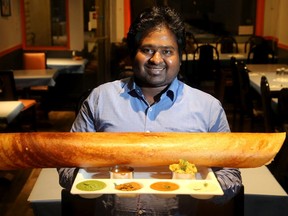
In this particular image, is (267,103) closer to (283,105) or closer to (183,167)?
(283,105)

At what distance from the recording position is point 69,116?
543 centimetres

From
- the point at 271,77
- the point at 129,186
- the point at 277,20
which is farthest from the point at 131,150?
the point at 277,20

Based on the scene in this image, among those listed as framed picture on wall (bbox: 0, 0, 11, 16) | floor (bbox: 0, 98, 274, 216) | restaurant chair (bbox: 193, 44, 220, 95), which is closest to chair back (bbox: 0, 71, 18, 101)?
floor (bbox: 0, 98, 274, 216)

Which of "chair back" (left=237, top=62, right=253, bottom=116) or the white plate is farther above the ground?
the white plate

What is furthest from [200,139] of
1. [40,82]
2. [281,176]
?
[40,82]

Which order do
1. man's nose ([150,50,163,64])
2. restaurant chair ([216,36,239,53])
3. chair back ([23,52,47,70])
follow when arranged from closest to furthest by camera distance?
man's nose ([150,50,163,64]), chair back ([23,52,47,70]), restaurant chair ([216,36,239,53])

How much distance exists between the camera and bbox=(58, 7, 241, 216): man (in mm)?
1103

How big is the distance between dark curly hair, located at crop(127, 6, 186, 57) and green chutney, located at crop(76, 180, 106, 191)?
0.43 meters

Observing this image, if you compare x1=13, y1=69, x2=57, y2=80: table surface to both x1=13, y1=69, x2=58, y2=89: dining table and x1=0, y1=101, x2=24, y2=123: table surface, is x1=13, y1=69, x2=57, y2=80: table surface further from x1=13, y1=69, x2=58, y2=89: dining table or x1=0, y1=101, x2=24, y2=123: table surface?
x1=0, y1=101, x2=24, y2=123: table surface

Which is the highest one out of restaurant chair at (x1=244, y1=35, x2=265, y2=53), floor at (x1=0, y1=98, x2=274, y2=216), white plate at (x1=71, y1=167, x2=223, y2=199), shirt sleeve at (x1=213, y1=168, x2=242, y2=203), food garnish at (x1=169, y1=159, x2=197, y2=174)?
food garnish at (x1=169, y1=159, x2=197, y2=174)

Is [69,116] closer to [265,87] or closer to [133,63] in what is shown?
[265,87]

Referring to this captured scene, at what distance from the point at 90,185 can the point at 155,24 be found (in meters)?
0.49

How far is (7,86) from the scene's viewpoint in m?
4.05

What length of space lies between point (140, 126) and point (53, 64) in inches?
175
